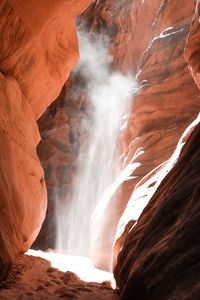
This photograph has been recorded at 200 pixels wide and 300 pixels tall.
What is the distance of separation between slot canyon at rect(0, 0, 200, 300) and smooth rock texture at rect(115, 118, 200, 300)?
0.01 m

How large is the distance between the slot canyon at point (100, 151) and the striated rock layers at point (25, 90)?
0.03 m

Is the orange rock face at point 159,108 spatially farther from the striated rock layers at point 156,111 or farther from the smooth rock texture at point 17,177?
the smooth rock texture at point 17,177

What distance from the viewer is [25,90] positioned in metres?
5.91

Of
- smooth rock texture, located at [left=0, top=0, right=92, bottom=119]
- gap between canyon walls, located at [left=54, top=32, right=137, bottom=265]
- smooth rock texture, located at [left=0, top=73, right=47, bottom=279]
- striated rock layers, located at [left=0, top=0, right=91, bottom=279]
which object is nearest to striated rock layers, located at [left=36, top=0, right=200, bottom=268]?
smooth rock texture, located at [left=0, top=73, right=47, bottom=279]

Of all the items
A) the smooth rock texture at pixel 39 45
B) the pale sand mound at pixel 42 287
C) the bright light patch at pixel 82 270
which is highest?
the smooth rock texture at pixel 39 45

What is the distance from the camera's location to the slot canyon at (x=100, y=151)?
2.61 m

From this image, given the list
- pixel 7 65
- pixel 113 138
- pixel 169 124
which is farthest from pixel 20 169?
pixel 113 138

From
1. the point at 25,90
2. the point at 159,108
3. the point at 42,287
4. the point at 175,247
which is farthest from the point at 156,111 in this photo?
the point at 175,247

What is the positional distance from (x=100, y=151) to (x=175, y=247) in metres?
15.3

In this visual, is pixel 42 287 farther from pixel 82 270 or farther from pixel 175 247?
pixel 82 270

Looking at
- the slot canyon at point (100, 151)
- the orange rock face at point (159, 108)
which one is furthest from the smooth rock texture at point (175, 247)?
the orange rock face at point (159, 108)

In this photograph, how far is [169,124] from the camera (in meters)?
9.55

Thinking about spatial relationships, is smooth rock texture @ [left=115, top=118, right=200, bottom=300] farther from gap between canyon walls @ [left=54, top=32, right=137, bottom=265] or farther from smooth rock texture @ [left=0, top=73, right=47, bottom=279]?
gap between canyon walls @ [left=54, top=32, right=137, bottom=265]

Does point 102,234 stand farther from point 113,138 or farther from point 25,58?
point 113,138
